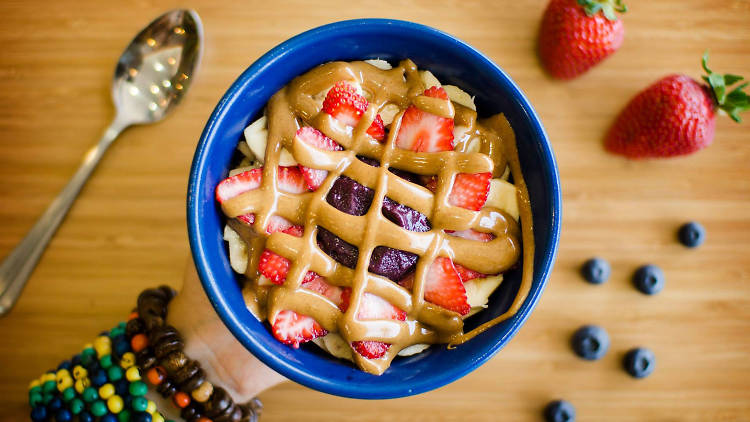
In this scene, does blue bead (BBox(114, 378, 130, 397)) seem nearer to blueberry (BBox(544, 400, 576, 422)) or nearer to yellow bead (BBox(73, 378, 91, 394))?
yellow bead (BBox(73, 378, 91, 394))

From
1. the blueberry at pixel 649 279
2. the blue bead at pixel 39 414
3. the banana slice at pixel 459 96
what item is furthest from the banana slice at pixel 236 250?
the blueberry at pixel 649 279

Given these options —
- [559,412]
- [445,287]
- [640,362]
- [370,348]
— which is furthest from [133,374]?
[640,362]

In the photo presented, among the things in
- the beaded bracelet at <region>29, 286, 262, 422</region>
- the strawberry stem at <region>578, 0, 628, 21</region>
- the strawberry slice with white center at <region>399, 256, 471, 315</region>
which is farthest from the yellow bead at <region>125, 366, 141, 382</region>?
the strawberry stem at <region>578, 0, 628, 21</region>

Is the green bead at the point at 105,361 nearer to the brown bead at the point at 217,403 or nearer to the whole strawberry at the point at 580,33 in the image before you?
the brown bead at the point at 217,403

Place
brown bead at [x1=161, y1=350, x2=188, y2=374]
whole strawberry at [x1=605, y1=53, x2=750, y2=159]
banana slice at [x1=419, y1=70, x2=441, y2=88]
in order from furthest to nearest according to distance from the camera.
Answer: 1. whole strawberry at [x1=605, y1=53, x2=750, y2=159]
2. brown bead at [x1=161, y1=350, x2=188, y2=374]
3. banana slice at [x1=419, y1=70, x2=441, y2=88]

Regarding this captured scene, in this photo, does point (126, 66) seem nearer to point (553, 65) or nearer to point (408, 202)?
point (408, 202)

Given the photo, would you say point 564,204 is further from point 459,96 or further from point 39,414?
point 39,414
